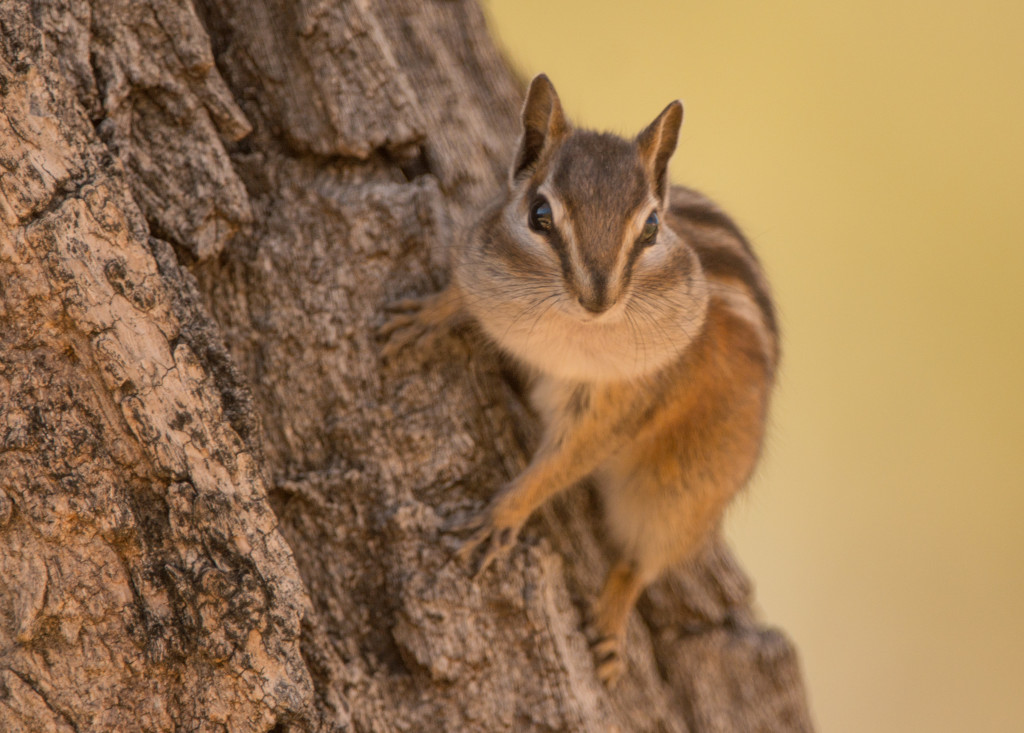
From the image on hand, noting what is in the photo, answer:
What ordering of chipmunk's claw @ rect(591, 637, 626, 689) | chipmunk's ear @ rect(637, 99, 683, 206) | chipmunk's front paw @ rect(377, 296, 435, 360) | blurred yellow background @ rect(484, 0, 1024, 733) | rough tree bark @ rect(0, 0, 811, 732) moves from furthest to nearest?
blurred yellow background @ rect(484, 0, 1024, 733), chipmunk's claw @ rect(591, 637, 626, 689), chipmunk's front paw @ rect(377, 296, 435, 360), chipmunk's ear @ rect(637, 99, 683, 206), rough tree bark @ rect(0, 0, 811, 732)

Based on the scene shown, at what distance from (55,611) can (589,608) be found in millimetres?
1790

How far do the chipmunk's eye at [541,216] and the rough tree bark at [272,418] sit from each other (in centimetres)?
49

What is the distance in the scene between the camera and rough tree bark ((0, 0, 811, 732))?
2477 millimetres

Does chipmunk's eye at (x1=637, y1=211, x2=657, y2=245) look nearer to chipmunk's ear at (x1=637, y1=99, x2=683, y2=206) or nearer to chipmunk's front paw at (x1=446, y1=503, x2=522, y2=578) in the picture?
chipmunk's ear at (x1=637, y1=99, x2=683, y2=206)

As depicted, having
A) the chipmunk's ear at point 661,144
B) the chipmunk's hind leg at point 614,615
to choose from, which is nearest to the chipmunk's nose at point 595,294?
the chipmunk's ear at point 661,144

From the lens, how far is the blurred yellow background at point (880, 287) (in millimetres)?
7445

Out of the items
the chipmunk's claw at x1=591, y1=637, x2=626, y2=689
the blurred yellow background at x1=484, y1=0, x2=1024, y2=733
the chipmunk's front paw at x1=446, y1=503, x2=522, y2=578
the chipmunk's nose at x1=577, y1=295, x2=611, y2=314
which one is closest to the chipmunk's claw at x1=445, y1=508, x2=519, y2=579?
the chipmunk's front paw at x1=446, y1=503, x2=522, y2=578

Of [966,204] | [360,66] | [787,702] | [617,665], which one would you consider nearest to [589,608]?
[617,665]

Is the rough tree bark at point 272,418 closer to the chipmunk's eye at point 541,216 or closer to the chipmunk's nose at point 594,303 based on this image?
the chipmunk's eye at point 541,216

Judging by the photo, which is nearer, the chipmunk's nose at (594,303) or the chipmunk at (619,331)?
the chipmunk's nose at (594,303)

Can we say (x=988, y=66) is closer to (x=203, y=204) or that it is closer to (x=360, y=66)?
(x=360, y=66)

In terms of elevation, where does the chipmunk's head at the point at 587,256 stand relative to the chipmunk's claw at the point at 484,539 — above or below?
above

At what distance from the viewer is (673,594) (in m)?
4.11

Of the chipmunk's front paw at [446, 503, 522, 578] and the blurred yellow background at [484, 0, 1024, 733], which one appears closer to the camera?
the chipmunk's front paw at [446, 503, 522, 578]
